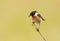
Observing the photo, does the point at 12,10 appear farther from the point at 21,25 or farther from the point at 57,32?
the point at 57,32

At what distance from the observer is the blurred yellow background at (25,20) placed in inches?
296

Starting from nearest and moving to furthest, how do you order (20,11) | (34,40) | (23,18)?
(34,40) → (23,18) → (20,11)

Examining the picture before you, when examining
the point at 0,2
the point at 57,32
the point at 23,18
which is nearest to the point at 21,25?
the point at 23,18

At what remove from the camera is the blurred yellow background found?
7509 mm

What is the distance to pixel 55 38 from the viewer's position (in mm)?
7188

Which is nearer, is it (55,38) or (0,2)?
(55,38)

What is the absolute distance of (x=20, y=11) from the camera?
964cm

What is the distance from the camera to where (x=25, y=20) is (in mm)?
8734

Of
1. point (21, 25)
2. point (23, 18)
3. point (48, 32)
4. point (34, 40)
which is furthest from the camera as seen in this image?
point (23, 18)

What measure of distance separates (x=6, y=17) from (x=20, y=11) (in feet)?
2.13

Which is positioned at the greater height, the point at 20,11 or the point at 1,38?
the point at 20,11

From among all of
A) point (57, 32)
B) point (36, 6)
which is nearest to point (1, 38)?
point (57, 32)

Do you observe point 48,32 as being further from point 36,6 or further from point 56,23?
point 36,6

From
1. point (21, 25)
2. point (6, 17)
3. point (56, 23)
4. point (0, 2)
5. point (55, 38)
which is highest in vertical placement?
point (0, 2)
